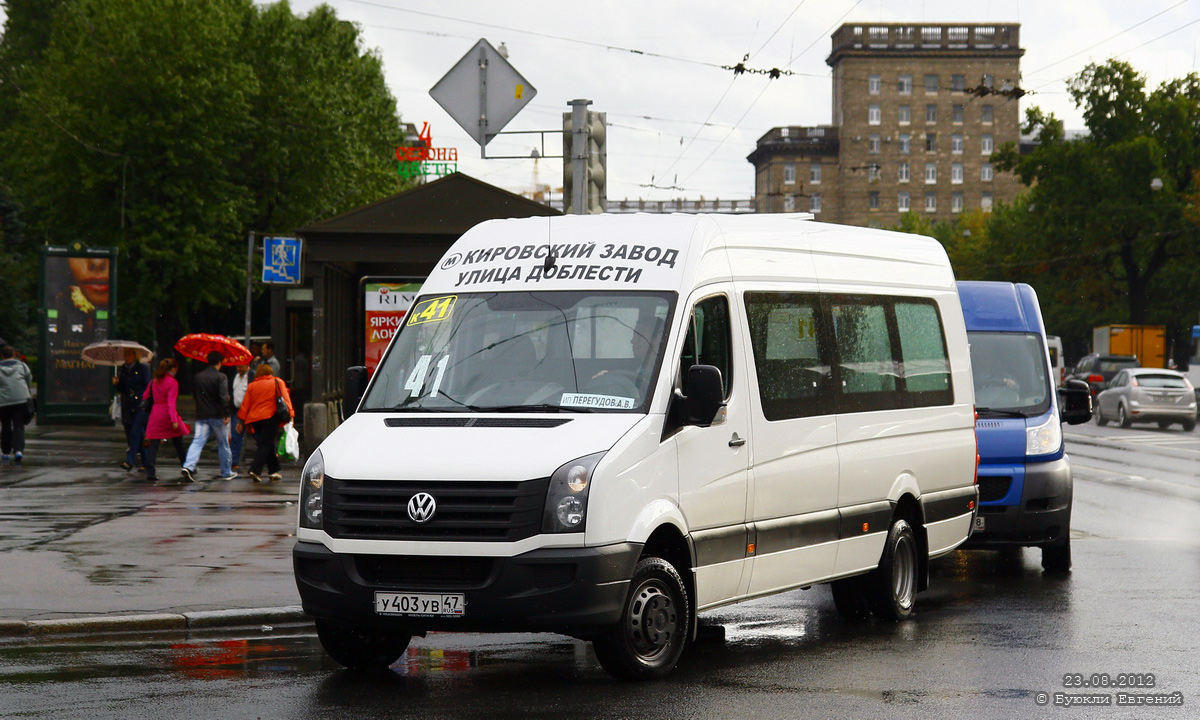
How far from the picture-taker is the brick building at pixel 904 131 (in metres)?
128

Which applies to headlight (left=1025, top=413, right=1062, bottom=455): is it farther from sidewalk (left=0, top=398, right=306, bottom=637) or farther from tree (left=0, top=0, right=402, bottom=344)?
tree (left=0, top=0, right=402, bottom=344)

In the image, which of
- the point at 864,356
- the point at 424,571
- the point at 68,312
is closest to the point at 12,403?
the point at 68,312

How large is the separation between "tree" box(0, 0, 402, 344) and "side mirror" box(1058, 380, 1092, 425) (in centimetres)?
3369

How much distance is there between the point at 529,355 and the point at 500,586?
1395mm

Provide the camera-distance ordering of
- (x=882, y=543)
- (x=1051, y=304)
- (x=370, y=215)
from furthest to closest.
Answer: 1. (x=1051, y=304)
2. (x=370, y=215)
3. (x=882, y=543)

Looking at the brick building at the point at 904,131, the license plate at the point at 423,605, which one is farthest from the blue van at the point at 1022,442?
the brick building at the point at 904,131

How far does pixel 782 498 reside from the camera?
339 inches

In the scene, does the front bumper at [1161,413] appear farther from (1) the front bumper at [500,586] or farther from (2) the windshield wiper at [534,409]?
(1) the front bumper at [500,586]

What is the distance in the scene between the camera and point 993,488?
12.0 m

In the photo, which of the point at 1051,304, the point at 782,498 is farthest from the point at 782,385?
the point at 1051,304

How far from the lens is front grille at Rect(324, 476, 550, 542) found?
7016 mm

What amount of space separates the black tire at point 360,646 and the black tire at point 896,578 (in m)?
3.22

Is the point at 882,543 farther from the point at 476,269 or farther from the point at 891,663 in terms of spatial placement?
the point at 476,269

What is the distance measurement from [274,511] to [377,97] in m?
39.3
